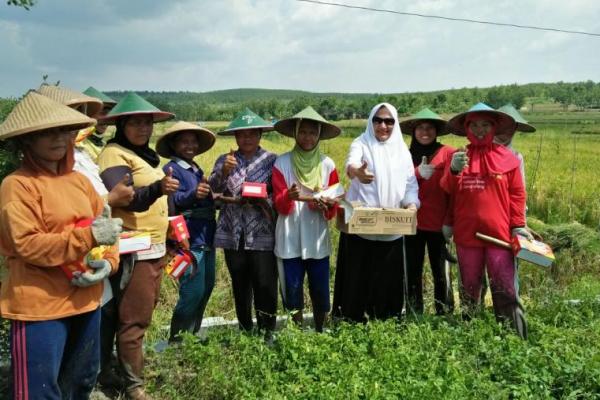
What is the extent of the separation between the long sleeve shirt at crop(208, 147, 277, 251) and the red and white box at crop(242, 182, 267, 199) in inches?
5.5

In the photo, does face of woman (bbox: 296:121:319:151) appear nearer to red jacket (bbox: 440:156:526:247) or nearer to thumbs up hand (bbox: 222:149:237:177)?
thumbs up hand (bbox: 222:149:237:177)

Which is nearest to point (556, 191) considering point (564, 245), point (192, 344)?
point (564, 245)

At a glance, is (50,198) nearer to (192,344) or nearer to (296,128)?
Result: (192,344)

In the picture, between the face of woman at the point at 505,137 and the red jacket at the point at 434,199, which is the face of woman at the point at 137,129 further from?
the face of woman at the point at 505,137

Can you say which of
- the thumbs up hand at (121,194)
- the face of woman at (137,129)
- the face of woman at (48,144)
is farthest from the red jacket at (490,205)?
the face of woman at (48,144)

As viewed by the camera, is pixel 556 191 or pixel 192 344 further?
pixel 556 191

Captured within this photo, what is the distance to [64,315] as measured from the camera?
244 cm

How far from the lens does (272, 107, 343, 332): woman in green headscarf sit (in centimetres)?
403

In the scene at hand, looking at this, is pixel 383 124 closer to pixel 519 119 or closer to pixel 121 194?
pixel 519 119

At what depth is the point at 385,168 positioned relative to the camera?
4.09 meters

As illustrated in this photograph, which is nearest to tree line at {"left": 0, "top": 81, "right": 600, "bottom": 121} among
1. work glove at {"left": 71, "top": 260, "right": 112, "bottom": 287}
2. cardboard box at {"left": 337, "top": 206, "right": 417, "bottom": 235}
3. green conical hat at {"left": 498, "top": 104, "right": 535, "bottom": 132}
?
green conical hat at {"left": 498, "top": 104, "right": 535, "bottom": 132}

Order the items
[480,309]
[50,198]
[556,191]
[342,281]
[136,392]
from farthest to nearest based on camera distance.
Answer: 1. [556,191]
2. [342,281]
3. [480,309]
4. [136,392]
5. [50,198]

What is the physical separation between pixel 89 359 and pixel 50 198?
3.12 feet

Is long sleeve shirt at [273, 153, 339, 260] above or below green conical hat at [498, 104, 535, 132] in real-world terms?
below
